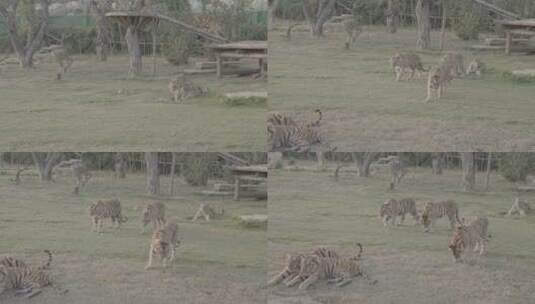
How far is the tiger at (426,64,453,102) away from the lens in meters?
3.63

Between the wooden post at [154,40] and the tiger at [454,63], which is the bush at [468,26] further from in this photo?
the wooden post at [154,40]

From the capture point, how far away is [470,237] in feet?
12.0

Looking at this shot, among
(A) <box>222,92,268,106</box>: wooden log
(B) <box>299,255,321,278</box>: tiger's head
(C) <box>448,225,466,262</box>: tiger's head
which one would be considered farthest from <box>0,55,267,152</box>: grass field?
(C) <box>448,225,466,262</box>: tiger's head

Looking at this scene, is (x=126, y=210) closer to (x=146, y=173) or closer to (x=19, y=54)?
(x=146, y=173)

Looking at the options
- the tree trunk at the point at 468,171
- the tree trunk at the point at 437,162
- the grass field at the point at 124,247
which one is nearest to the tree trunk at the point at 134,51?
the grass field at the point at 124,247

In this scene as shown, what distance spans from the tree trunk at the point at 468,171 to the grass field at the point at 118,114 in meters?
0.81

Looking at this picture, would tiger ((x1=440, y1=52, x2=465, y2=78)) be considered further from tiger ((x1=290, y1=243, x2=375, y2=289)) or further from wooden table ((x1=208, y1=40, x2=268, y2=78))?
tiger ((x1=290, y1=243, x2=375, y2=289))

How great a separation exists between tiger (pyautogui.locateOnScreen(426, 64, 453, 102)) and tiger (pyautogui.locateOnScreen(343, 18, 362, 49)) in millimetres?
336

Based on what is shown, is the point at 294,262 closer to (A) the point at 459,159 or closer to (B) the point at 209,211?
(B) the point at 209,211

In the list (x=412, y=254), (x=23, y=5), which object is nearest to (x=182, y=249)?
(x=412, y=254)

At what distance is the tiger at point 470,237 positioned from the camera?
12.0 ft

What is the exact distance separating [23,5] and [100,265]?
1119 millimetres

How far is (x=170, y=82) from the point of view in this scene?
373 cm

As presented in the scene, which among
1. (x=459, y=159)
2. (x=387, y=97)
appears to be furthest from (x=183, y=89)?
(x=459, y=159)
